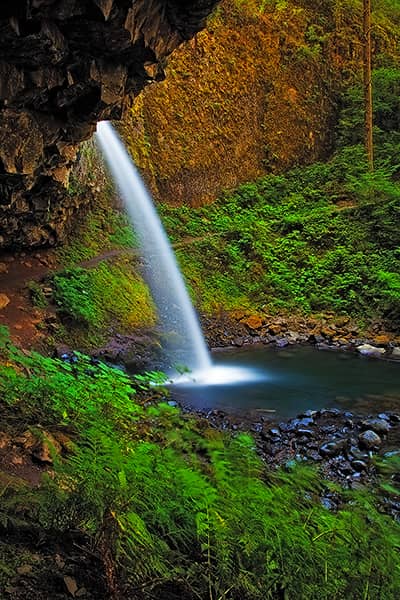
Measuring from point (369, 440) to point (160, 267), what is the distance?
29.0ft

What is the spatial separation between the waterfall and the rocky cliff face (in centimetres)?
559

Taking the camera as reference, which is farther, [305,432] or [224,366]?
[224,366]

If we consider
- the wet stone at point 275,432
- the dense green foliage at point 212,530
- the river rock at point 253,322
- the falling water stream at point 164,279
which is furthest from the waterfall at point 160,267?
the dense green foliage at point 212,530

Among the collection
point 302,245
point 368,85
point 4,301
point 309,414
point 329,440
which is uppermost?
point 368,85

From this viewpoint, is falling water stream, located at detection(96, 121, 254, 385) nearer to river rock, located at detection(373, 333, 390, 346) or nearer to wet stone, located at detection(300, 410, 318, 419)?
wet stone, located at detection(300, 410, 318, 419)

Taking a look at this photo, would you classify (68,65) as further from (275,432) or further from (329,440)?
(329,440)

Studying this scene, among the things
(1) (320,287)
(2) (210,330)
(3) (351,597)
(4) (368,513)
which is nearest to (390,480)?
(4) (368,513)

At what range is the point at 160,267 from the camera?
1392 cm

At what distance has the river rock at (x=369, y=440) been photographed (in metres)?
6.34

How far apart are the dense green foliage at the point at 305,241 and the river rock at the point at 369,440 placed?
22.1 ft

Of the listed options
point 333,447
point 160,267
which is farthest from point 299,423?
point 160,267

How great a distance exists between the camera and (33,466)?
3830 millimetres

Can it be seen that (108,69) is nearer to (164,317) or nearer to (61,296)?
(61,296)

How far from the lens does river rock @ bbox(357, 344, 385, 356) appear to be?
449 inches
